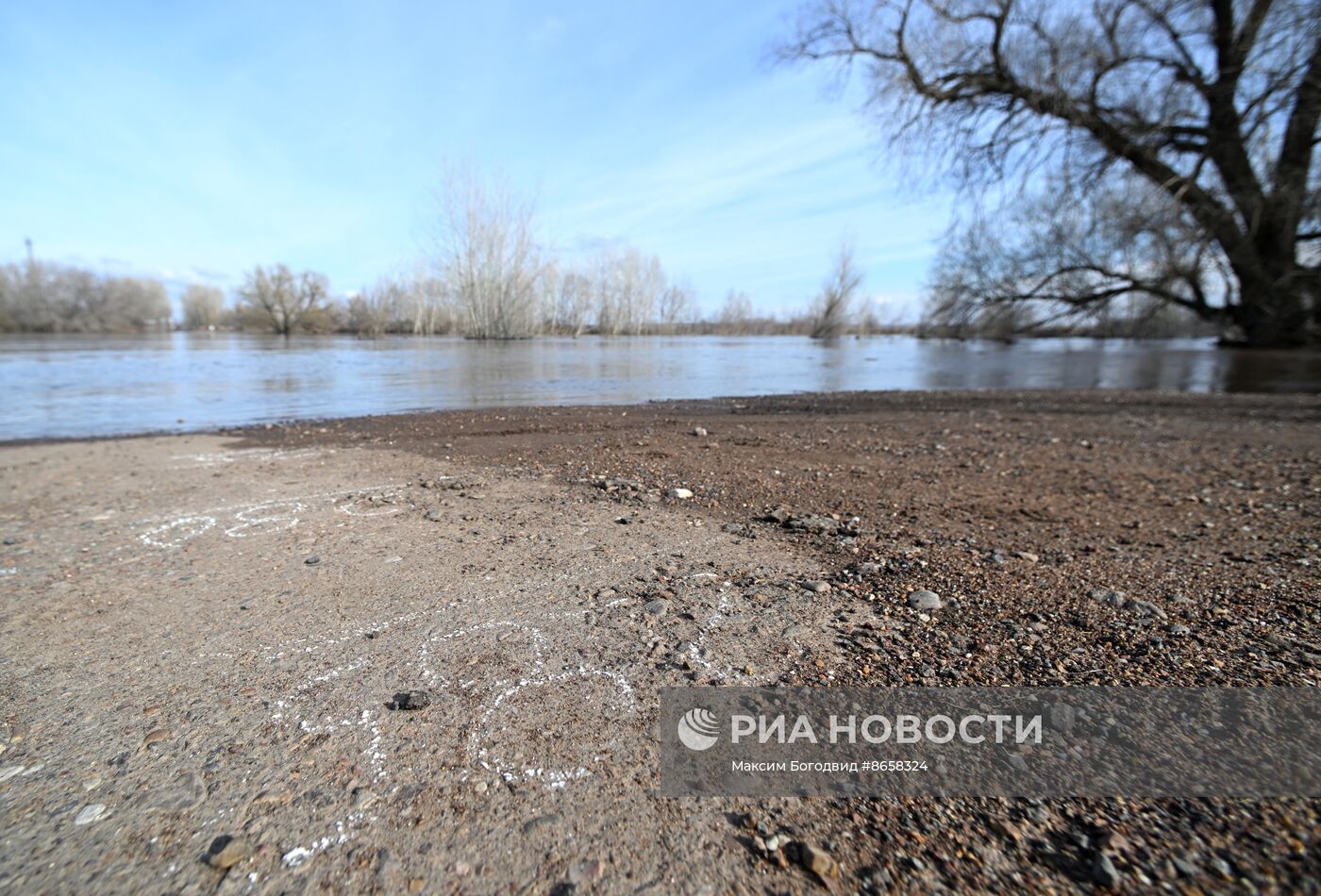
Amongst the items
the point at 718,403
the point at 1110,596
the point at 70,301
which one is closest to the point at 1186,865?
the point at 1110,596

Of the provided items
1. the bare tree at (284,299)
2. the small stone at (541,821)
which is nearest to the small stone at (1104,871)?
the small stone at (541,821)

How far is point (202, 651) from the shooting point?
2109mm

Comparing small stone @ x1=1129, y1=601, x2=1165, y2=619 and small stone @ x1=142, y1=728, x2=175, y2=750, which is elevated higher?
small stone @ x1=1129, y1=601, x2=1165, y2=619

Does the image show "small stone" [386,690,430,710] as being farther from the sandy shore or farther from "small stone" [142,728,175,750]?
"small stone" [142,728,175,750]

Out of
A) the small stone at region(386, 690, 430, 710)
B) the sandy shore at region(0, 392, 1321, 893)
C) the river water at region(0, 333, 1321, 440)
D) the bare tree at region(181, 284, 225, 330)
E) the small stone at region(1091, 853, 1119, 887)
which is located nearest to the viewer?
the small stone at region(1091, 853, 1119, 887)

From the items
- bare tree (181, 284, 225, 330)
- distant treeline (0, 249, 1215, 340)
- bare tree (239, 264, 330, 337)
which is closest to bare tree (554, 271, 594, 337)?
distant treeline (0, 249, 1215, 340)

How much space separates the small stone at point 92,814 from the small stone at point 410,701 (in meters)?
0.63

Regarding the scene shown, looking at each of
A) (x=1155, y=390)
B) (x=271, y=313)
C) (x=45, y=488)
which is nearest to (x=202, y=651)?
(x=45, y=488)

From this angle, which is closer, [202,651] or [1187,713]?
[1187,713]

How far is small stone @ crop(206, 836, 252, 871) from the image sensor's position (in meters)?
1.26

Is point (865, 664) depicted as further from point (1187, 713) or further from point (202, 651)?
point (202, 651)

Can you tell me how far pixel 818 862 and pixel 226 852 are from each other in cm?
126

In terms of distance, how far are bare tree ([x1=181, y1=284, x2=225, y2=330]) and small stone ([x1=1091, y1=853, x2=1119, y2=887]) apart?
→ 102863mm

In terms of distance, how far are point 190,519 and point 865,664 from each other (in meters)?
→ 3.92
